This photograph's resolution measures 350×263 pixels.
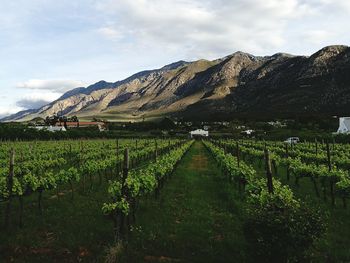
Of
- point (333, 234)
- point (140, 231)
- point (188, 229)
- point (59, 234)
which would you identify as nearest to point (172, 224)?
point (188, 229)

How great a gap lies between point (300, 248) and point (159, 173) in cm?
1312

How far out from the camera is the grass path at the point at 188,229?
12883 mm

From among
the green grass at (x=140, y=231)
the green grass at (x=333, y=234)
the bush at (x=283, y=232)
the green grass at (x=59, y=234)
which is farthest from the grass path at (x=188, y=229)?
the green grass at (x=333, y=234)

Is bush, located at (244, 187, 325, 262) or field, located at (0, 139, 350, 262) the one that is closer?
bush, located at (244, 187, 325, 262)

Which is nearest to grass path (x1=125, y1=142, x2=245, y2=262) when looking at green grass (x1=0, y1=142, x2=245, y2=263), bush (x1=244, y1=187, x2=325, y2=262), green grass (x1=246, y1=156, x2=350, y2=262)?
green grass (x1=0, y1=142, x2=245, y2=263)

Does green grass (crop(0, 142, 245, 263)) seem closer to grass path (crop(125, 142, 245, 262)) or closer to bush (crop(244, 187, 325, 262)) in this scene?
grass path (crop(125, 142, 245, 262))

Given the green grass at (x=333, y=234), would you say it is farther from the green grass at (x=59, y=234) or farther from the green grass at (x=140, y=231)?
the green grass at (x=59, y=234)

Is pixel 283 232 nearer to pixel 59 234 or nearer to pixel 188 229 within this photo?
pixel 188 229

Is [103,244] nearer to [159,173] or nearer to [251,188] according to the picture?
[251,188]

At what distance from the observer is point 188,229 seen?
15.7 meters

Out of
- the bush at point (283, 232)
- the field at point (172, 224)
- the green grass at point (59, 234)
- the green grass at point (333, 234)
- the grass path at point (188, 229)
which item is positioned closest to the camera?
the bush at point (283, 232)

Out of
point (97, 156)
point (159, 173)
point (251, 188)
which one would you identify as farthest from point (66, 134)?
point (251, 188)

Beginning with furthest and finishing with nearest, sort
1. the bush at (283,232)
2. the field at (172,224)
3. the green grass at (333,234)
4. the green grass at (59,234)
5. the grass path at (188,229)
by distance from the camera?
the grass path at (188,229)
the green grass at (59,234)
the green grass at (333,234)
the field at (172,224)
the bush at (283,232)

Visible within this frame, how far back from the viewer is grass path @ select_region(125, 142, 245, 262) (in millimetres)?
12883
